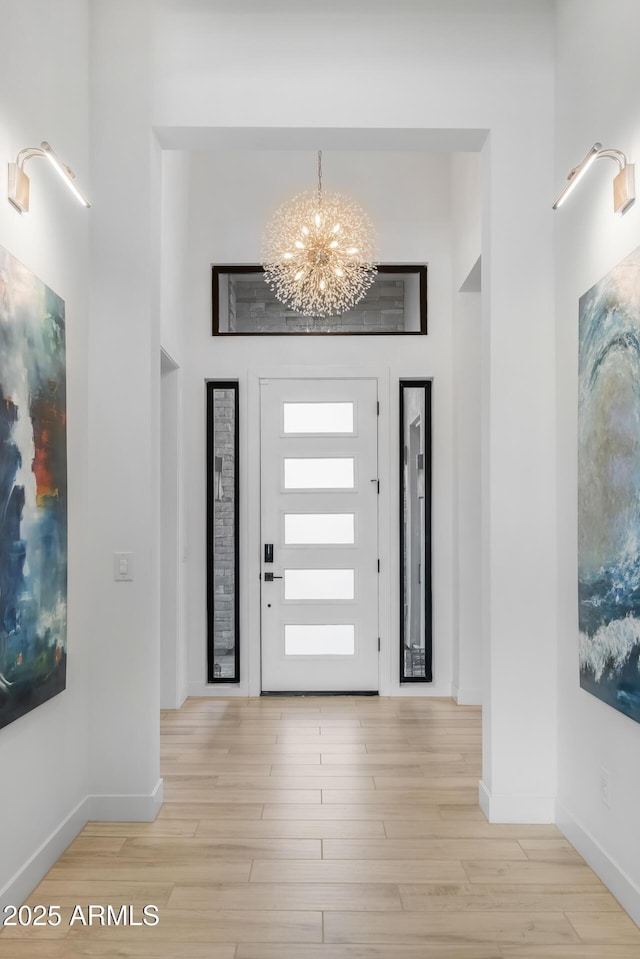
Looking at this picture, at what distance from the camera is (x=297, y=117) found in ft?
10.4

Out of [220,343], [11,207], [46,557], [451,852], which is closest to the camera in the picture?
[11,207]

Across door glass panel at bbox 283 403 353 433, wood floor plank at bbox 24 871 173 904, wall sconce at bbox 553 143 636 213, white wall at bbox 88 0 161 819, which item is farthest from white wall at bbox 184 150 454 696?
wall sconce at bbox 553 143 636 213

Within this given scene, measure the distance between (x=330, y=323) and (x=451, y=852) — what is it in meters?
3.58

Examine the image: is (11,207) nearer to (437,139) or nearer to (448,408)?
(437,139)

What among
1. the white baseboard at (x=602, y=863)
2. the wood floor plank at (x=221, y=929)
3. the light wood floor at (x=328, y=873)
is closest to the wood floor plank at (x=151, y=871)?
the light wood floor at (x=328, y=873)

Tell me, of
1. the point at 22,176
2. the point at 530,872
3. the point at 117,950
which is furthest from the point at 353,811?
the point at 22,176

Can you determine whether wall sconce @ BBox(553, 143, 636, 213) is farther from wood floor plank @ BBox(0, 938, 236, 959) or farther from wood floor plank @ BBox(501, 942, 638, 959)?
wood floor plank @ BBox(0, 938, 236, 959)

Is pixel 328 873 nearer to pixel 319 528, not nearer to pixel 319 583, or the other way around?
pixel 319 583

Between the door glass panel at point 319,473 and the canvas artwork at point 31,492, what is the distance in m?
2.63

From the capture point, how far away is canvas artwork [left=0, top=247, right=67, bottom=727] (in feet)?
7.47

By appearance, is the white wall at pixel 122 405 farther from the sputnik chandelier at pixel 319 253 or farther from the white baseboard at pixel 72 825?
the sputnik chandelier at pixel 319 253

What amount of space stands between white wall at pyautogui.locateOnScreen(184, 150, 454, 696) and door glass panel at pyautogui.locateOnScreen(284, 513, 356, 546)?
23 cm

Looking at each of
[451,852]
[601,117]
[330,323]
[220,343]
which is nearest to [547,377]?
[601,117]

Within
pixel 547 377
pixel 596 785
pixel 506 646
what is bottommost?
pixel 596 785
